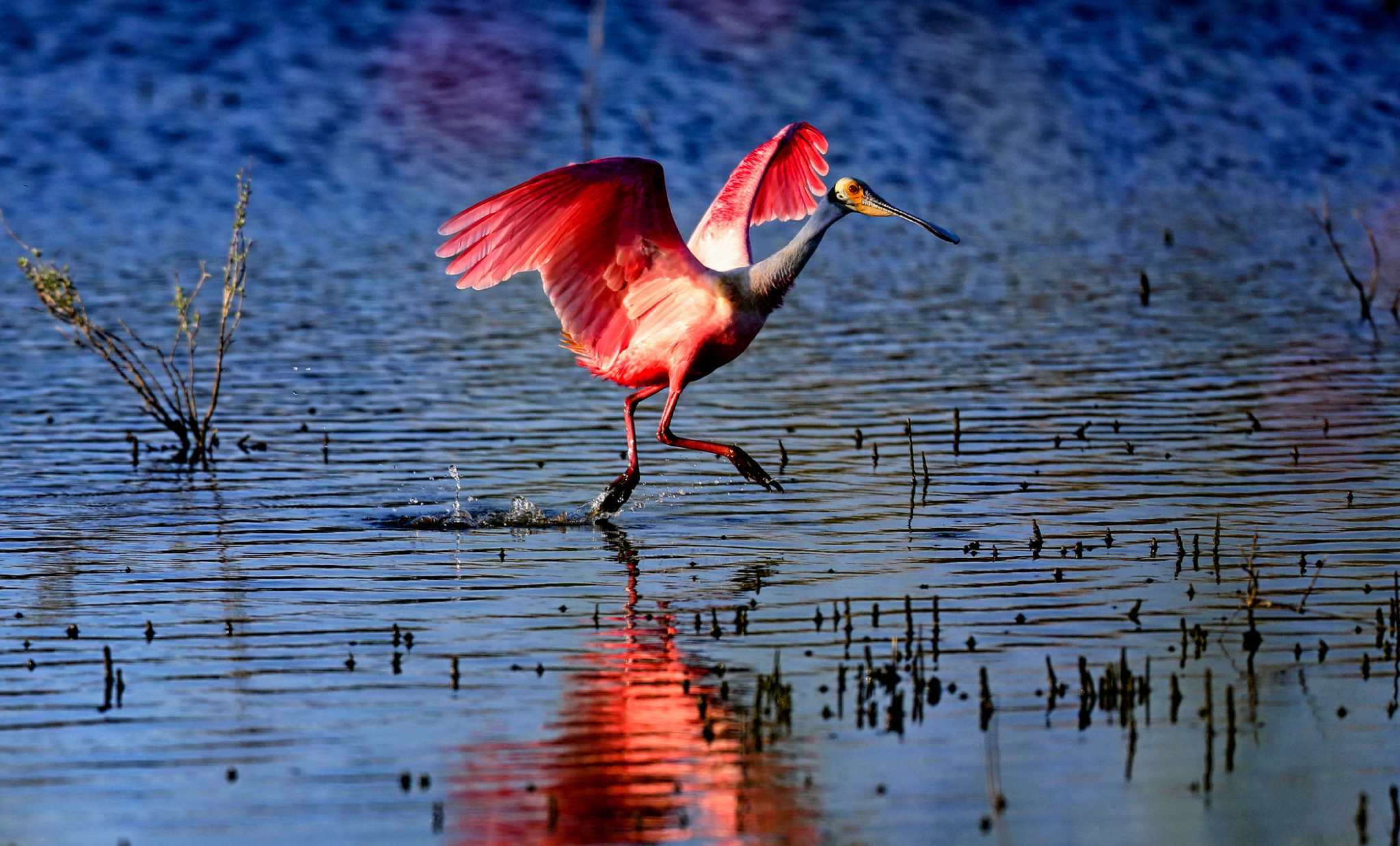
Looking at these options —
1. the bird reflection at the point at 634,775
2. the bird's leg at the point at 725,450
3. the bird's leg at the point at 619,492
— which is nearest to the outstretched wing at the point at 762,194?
the bird's leg at the point at 725,450

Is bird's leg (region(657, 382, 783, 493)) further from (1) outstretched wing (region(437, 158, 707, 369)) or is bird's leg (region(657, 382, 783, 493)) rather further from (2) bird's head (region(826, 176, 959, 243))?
(2) bird's head (region(826, 176, 959, 243))

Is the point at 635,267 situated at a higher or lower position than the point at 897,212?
lower

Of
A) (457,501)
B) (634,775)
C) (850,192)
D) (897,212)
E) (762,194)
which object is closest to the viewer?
(634,775)

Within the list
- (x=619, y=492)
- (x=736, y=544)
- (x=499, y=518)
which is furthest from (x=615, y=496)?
(x=736, y=544)

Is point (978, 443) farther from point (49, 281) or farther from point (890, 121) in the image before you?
point (890, 121)

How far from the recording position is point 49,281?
Answer: 1349 cm

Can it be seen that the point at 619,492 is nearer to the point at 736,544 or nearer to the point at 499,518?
the point at 499,518

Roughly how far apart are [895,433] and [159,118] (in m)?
19.8

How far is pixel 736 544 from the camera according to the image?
423 inches

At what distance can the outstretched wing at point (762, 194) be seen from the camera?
1280 cm

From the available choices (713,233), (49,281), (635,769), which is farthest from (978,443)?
(635,769)

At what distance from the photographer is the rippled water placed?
22.3 feet

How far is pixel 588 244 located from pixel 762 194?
254 cm

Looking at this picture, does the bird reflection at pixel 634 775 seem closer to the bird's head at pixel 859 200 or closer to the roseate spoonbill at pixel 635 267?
the roseate spoonbill at pixel 635 267
